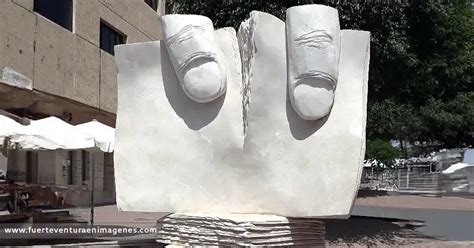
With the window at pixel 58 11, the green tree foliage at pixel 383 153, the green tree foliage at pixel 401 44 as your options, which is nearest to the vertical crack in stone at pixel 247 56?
the green tree foliage at pixel 401 44

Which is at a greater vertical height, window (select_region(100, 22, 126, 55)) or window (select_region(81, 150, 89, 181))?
window (select_region(100, 22, 126, 55))

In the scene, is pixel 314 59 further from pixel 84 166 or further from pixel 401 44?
pixel 84 166

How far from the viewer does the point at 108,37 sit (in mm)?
20906

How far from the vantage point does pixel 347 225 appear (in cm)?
1212

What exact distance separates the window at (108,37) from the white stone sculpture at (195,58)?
45.3 feet

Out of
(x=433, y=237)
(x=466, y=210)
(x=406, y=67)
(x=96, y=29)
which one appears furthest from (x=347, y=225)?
(x=96, y=29)

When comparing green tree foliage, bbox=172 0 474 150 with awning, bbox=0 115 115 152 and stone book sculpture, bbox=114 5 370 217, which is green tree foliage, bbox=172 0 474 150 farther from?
stone book sculpture, bbox=114 5 370 217

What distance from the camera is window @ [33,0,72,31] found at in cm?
1698

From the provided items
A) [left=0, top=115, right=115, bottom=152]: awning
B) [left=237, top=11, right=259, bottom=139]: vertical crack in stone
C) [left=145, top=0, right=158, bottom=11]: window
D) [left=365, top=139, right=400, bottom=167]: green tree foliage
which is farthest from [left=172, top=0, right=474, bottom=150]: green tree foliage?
[left=145, top=0, right=158, bottom=11]: window

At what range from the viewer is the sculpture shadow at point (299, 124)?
21.8 feet

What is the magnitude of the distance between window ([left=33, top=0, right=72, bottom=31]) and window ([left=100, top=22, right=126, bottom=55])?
2.42 m

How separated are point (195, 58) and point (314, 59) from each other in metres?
1.27

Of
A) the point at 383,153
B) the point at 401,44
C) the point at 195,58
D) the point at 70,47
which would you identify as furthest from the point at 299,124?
the point at 383,153

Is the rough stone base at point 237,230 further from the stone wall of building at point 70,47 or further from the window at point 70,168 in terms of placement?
the window at point 70,168
